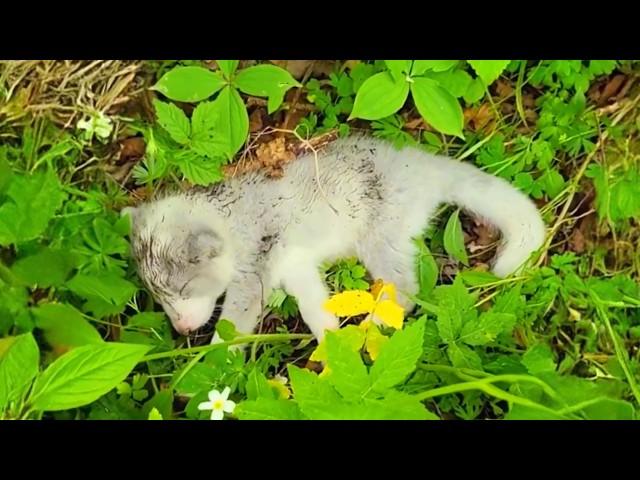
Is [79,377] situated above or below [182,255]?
below

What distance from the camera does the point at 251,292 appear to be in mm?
1969

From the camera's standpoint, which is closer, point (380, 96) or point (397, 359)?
point (397, 359)

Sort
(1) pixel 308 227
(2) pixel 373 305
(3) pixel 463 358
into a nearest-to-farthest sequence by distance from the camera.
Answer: (3) pixel 463 358 → (2) pixel 373 305 → (1) pixel 308 227

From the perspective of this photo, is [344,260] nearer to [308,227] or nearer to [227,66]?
[308,227]

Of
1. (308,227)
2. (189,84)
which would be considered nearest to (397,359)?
(308,227)

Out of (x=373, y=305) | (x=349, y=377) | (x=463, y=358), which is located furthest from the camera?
(x=373, y=305)

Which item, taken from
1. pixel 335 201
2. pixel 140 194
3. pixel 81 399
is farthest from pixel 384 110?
pixel 81 399

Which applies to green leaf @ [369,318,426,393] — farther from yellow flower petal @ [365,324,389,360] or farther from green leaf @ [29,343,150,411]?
green leaf @ [29,343,150,411]

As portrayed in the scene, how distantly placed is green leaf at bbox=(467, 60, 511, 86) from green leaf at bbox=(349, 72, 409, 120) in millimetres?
159

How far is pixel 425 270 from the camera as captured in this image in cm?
193

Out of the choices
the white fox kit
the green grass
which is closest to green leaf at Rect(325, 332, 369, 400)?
the green grass

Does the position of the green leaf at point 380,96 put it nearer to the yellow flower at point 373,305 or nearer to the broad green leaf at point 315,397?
the yellow flower at point 373,305

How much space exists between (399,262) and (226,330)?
0.43 meters

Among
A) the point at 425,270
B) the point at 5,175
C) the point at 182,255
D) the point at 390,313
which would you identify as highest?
the point at 5,175
